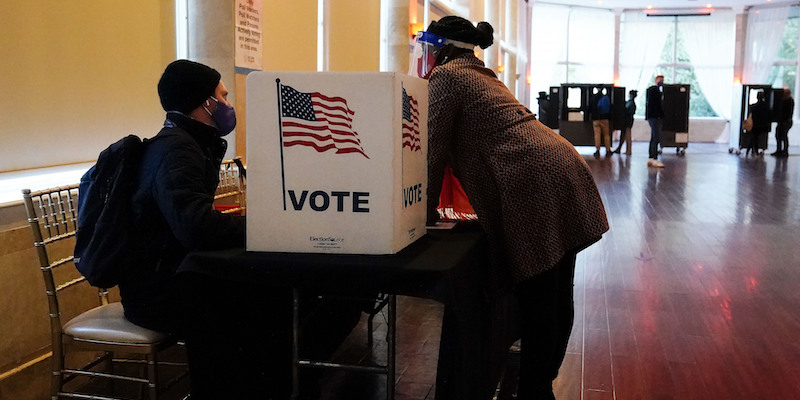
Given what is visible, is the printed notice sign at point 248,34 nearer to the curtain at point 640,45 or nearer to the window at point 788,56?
the curtain at point 640,45

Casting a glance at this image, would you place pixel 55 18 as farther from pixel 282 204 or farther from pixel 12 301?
pixel 282 204

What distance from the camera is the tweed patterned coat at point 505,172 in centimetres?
243

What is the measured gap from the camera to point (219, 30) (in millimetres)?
5188

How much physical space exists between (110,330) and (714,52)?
27266 millimetres

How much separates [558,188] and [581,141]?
17.9m

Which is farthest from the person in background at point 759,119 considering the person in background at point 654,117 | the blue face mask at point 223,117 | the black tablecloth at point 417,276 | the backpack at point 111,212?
the backpack at point 111,212

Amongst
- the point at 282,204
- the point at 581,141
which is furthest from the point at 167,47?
the point at 581,141

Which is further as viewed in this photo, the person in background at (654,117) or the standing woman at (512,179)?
the person in background at (654,117)

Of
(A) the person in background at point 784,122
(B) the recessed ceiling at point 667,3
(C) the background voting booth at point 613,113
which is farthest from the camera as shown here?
(B) the recessed ceiling at point 667,3

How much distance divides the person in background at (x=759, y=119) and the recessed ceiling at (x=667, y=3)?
8.06 m

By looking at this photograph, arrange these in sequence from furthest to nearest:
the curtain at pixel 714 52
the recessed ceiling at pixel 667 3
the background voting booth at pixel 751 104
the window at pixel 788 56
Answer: the curtain at pixel 714 52 < the recessed ceiling at pixel 667 3 < the window at pixel 788 56 < the background voting booth at pixel 751 104

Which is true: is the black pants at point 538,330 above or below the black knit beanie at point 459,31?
below

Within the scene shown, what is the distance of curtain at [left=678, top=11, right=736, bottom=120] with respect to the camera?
26.2 m

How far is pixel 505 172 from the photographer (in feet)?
8.00
